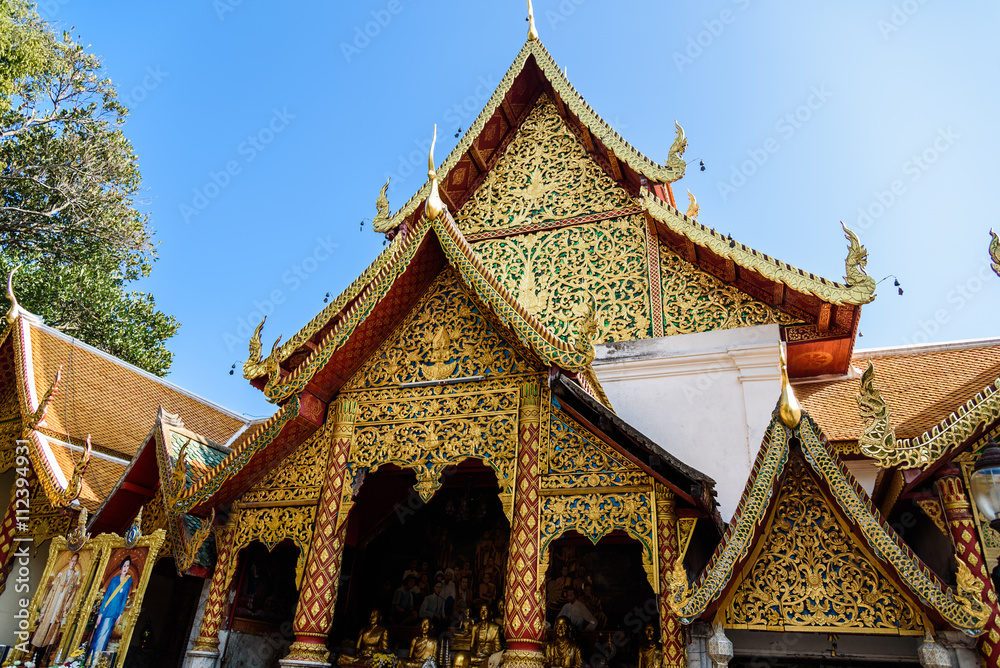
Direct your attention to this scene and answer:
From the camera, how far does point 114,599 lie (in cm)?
585

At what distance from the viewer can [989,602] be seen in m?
4.09

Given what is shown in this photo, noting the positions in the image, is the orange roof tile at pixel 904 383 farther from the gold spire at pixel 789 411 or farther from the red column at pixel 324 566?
the red column at pixel 324 566

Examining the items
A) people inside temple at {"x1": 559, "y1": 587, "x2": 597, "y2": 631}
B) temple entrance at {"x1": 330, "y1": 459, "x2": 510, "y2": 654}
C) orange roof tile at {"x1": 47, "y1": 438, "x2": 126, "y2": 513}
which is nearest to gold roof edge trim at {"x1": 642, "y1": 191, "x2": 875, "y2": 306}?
temple entrance at {"x1": 330, "y1": 459, "x2": 510, "y2": 654}

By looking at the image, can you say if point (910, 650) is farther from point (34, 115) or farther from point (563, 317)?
point (34, 115)

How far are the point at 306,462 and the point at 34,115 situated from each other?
17040mm

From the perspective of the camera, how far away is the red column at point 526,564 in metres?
4.91

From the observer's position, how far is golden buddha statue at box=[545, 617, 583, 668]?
591 centimetres

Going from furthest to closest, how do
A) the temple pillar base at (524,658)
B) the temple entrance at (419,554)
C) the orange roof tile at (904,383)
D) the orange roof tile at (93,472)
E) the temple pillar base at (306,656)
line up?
1. the orange roof tile at (93,472)
2. the temple entrance at (419,554)
3. the orange roof tile at (904,383)
4. the temple pillar base at (306,656)
5. the temple pillar base at (524,658)

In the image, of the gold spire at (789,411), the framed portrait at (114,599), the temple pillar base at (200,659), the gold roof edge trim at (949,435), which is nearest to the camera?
the gold roof edge trim at (949,435)

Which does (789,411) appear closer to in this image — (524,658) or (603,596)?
(524,658)

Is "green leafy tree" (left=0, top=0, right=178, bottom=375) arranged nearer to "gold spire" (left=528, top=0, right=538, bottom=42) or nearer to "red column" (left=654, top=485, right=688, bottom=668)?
"gold spire" (left=528, top=0, right=538, bottom=42)

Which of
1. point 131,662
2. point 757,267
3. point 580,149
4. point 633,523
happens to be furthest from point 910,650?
point 131,662

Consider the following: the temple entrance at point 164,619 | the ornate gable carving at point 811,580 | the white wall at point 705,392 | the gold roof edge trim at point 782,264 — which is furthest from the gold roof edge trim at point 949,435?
the temple entrance at point 164,619

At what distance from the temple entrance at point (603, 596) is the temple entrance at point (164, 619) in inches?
156
